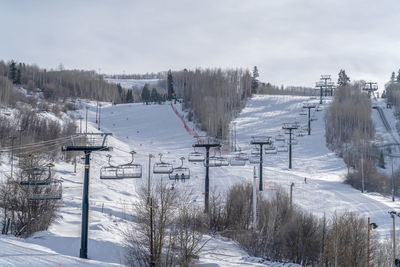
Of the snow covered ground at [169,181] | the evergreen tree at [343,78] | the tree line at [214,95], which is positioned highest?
the evergreen tree at [343,78]

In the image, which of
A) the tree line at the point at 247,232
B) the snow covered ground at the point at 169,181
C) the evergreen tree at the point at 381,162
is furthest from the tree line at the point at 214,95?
the tree line at the point at 247,232

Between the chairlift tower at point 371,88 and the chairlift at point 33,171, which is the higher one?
the chairlift tower at point 371,88

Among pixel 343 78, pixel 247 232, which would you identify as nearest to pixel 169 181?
pixel 247 232

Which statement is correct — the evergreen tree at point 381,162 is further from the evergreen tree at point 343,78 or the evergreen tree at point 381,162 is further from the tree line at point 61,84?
the tree line at point 61,84

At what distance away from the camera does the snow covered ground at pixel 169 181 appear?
68.5ft

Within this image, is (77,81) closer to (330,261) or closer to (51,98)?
(51,98)

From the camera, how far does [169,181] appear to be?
43719mm

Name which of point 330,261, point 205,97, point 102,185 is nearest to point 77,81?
point 205,97

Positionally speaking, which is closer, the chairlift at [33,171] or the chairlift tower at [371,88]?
the chairlift at [33,171]

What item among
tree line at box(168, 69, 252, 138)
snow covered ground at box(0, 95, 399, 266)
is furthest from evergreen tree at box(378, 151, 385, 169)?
tree line at box(168, 69, 252, 138)

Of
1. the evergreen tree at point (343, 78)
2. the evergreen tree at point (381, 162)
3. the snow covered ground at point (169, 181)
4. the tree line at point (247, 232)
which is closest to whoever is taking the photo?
the tree line at point (247, 232)

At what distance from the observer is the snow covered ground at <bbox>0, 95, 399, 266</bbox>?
2089 cm

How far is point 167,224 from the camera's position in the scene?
55.7 feet

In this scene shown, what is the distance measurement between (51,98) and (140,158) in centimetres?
5284
